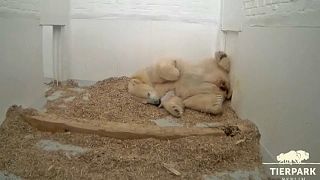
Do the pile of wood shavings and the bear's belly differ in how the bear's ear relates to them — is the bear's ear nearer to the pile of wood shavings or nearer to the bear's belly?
the bear's belly

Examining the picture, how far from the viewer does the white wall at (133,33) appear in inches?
51.0

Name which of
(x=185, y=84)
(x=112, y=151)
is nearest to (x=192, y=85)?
(x=185, y=84)

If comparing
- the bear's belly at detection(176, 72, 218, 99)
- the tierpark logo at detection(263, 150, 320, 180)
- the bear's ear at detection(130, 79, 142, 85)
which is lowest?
the tierpark logo at detection(263, 150, 320, 180)

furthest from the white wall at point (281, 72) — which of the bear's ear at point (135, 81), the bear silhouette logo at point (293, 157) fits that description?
the bear's ear at point (135, 81)

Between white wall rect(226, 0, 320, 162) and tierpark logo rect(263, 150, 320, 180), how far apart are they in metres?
0.02

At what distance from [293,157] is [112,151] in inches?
24.9

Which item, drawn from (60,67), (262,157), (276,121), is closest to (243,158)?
(262,157)

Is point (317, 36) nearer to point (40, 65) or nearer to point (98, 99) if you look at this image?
point (98, 99)

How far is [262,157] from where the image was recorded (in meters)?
1.17

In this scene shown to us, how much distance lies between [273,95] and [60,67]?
0.84m

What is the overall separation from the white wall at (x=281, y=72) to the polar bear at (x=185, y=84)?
0.09 m

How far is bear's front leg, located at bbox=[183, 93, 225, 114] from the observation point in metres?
1.39

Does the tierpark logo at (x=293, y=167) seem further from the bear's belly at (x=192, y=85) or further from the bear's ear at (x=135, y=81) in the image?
the bear's ear at (x=135, y=81)

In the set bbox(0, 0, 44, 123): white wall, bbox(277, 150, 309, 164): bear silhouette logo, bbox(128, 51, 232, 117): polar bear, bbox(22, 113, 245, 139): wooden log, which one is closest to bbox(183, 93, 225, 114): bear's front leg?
bbox(128, 51, 232, 117): polar bear
